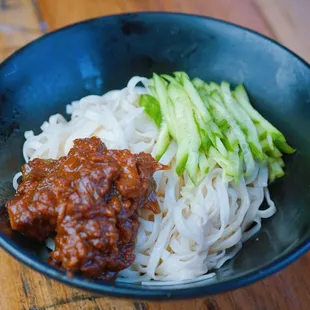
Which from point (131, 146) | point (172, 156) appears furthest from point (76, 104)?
point (172, 156)

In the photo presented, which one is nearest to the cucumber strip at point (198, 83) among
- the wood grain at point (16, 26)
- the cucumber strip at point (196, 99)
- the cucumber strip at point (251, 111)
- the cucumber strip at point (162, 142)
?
the cucumber strip at point (196, 99)

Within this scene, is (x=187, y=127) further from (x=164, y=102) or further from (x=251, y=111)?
(x=251, y=111)

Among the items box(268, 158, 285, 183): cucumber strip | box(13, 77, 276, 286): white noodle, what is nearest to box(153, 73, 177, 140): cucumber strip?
box(13, 77, 276, 286): white noodle

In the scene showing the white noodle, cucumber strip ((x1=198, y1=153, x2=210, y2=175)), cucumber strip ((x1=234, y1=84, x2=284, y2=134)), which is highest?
cucumber strip ((x1=234, y1=84, x2=284, y2=134))

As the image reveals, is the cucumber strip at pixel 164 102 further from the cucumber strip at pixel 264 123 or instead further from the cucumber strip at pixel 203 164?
the cucumber strip at pixel 264 123

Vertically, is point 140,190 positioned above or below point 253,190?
above

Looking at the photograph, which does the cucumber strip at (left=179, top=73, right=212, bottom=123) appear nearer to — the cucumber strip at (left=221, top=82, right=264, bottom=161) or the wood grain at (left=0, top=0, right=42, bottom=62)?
the cucumber strip at (left=221, top=82, right=264, bottom=161)

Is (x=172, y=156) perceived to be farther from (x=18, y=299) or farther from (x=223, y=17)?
(x=223, y=17)

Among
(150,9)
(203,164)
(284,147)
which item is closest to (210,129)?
(203,164)
